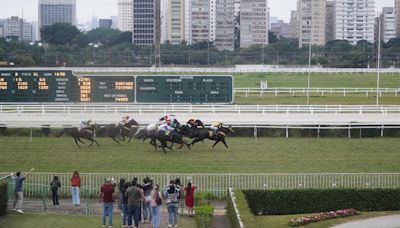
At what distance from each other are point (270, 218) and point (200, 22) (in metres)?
150

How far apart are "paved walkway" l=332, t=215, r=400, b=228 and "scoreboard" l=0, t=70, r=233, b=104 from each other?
84.4 feet

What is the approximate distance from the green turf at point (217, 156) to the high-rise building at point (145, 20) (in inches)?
4489

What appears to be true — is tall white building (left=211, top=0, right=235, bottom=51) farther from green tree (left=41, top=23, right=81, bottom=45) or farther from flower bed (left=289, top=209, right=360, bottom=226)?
flower bed (left=289, top=209, right=360, bottom=226)

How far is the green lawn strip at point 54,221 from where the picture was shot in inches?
773

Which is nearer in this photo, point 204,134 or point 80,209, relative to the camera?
point 80,209

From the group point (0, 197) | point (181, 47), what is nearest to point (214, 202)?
point (0, 197)

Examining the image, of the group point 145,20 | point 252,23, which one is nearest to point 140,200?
point 145,20

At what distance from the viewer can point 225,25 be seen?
16875 centimetres

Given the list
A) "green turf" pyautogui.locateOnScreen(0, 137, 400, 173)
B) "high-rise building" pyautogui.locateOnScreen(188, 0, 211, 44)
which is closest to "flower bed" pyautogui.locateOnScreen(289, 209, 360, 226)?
"green turf" pyautogui.locateOnScreen(0, 137, 400, 173)

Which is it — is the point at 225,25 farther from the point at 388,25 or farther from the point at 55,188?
the point at 55,188

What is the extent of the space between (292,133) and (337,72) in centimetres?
5521

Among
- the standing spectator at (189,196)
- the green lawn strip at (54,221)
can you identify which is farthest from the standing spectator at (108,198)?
the standing spectator at (189,196)

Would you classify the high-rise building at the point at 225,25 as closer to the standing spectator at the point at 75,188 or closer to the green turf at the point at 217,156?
the green turf at the point at 217,156

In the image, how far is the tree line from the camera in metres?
110
